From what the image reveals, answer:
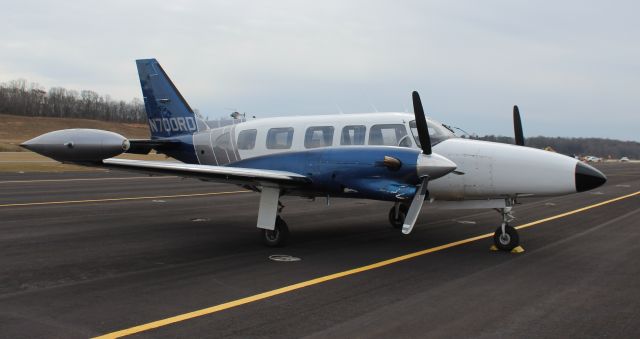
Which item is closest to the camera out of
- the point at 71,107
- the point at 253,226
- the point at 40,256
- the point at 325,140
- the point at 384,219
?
the point at 40,256

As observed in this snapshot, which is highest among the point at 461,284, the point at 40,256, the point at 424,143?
the point at 424,143

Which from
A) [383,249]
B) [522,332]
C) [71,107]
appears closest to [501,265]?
[383,249]

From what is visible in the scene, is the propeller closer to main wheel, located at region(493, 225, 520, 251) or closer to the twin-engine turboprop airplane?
the twin-engine turboprop airplane

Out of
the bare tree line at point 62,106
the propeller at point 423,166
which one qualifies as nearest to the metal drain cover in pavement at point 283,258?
the propeller at point 423,166

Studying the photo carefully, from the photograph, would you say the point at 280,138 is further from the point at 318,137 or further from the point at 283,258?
the point at 283,258

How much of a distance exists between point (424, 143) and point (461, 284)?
8.71 feet

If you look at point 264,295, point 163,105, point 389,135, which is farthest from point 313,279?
point 163,105

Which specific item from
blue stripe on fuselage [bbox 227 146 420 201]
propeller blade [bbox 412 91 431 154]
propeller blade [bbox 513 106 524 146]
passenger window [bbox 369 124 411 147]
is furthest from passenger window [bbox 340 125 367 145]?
propeller blade [bbox 513 106 524 146]

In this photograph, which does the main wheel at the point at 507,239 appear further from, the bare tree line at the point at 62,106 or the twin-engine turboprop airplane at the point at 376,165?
the bare tree line at the point at 62,106

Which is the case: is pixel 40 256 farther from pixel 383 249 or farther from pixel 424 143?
pixel 424 143

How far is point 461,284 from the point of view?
22.9ft

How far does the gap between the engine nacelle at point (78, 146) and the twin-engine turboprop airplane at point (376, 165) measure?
1cm

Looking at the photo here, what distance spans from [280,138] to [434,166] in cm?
381

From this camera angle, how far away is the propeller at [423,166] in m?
8.42
